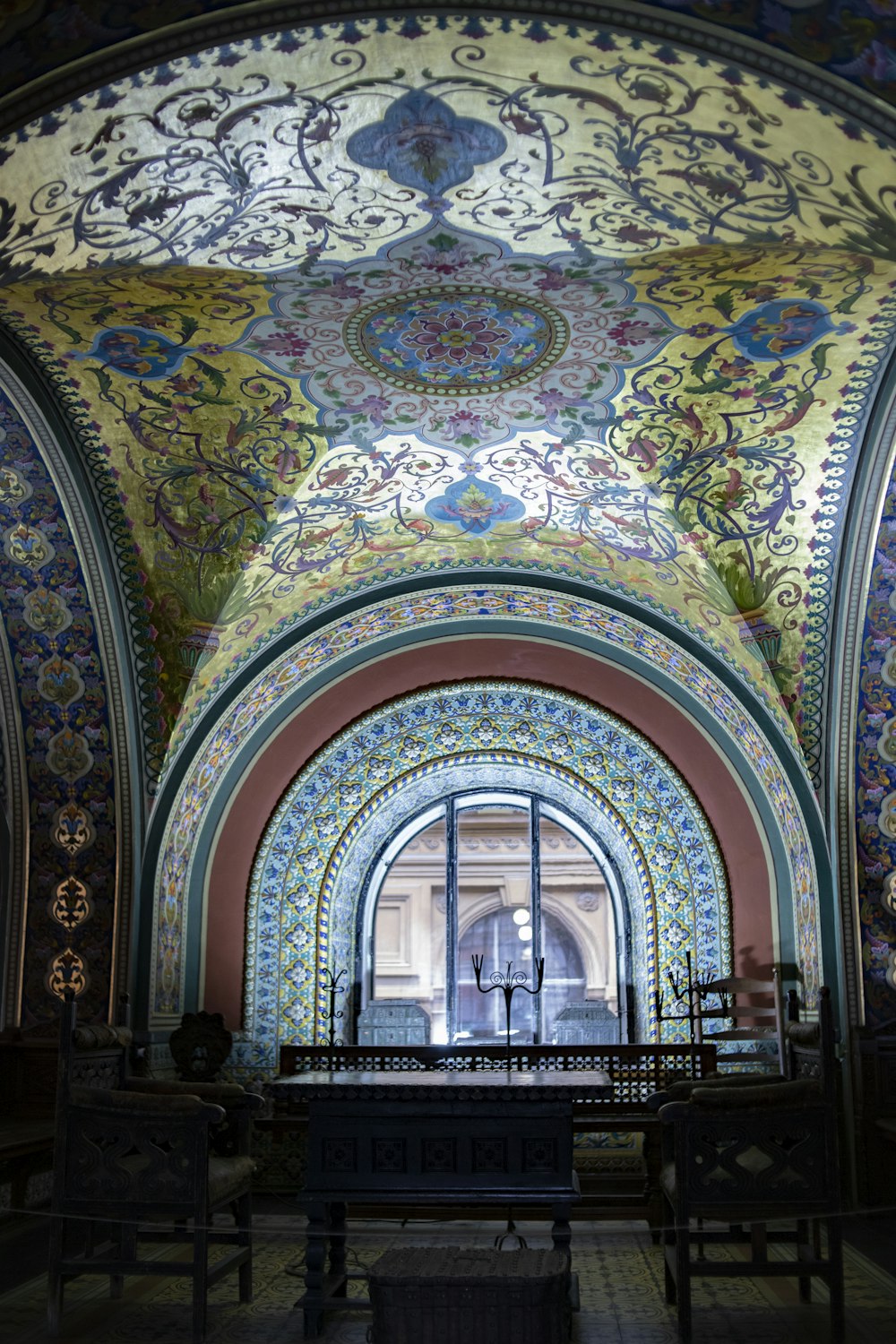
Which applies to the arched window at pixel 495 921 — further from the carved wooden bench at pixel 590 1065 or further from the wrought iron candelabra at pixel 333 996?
the carved wooden bench at pixel 590 1065

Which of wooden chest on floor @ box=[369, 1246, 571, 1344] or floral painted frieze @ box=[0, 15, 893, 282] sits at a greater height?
floral painted frieze @ box=[0, 15, 893, 282]

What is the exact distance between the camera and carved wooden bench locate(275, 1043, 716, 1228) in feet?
24.1

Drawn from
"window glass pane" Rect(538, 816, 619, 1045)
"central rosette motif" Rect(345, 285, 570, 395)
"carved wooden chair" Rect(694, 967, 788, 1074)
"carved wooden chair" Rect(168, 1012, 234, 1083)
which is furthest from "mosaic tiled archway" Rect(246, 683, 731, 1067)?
"window glass pane" Rect(538, 816, 619, 1045)

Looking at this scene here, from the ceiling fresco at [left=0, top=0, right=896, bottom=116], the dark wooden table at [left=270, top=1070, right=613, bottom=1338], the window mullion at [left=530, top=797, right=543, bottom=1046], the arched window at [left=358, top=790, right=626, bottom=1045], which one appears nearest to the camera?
the ceiling fresco at [left=0, top=0, right=896, bottom=116]

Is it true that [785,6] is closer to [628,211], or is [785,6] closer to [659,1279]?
[628,211]

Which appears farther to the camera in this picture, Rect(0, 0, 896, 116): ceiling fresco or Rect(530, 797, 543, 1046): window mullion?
Rect(530, 797, 543, 1046): window mullion

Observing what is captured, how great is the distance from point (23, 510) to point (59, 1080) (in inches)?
131

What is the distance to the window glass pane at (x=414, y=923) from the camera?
50.4 feet

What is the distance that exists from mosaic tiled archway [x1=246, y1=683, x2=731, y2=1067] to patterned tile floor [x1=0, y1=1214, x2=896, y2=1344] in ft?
11.0

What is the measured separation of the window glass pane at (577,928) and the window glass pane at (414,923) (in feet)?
4.65

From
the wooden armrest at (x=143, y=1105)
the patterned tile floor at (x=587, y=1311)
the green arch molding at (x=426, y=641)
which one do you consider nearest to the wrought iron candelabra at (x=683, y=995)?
the green arch molding at (x=426, y=641)

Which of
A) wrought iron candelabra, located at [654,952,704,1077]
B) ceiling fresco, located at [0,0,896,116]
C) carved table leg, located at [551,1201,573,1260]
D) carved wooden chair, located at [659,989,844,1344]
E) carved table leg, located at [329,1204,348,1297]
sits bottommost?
carved table leg, located at [329,1204,348,1297]

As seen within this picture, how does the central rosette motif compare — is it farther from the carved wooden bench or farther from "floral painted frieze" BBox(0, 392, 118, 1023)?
the carved wooden bench

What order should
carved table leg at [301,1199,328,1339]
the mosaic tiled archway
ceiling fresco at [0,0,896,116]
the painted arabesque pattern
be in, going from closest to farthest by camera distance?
ceiling fresco at [0,0,896,116] → the painted arabesque pattern → carved table leg at [301,1199,328,1339] → the mosaic tiled archway
